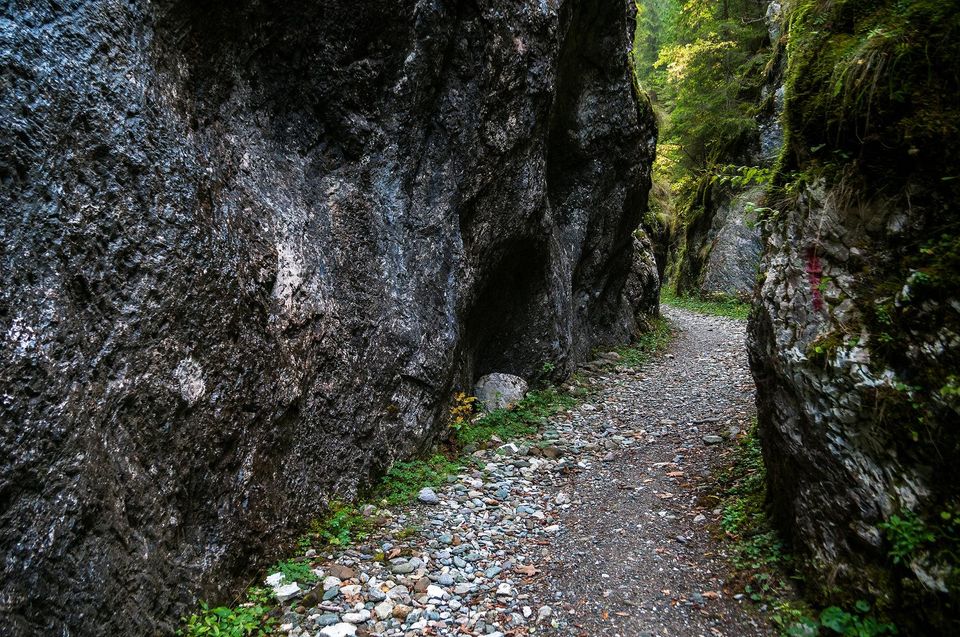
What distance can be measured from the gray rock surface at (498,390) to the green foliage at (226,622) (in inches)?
214

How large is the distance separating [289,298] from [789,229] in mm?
4974

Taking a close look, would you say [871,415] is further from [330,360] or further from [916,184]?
[330,360]

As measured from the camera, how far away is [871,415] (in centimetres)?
340

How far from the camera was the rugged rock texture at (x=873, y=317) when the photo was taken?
3.03 metres

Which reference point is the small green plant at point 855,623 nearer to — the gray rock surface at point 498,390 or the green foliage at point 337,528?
the green foliage at point 337,528

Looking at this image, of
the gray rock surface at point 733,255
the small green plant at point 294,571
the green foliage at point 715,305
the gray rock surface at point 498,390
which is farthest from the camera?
the gray rock surface at point 733,255

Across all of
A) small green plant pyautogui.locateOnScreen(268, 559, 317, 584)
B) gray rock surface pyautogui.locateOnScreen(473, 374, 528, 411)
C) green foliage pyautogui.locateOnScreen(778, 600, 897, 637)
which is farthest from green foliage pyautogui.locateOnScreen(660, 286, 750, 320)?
small green plant pyautogui.locateOnScreen(268, 559, 317, 584)

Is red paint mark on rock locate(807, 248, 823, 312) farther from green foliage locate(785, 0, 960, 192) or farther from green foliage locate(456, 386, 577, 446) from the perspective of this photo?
green foliage locate(456, 386, 577, 446)

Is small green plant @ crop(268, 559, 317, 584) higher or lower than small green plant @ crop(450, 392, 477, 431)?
lower

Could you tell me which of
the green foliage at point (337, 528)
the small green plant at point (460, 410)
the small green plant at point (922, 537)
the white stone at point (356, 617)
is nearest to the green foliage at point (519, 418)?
the small green plant at point (460, 410)

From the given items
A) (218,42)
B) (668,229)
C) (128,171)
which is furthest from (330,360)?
(668,229)

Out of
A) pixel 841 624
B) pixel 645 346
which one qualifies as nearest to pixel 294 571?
pixel 841 624

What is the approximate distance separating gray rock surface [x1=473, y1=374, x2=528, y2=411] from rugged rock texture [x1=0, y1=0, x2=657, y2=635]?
71 cm

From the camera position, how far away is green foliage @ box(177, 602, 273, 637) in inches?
147
